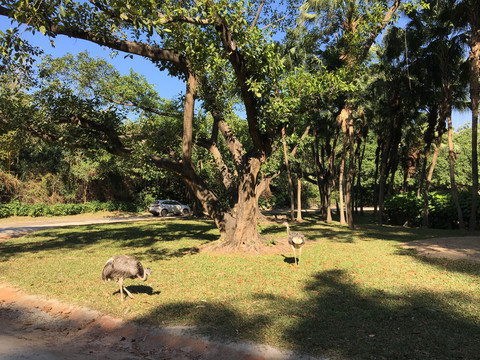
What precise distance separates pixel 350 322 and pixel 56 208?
29078 millimetres

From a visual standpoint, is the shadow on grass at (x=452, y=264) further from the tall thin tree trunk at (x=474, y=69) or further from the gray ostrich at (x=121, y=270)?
the tall thin tree trunk at (x=474, y=69)

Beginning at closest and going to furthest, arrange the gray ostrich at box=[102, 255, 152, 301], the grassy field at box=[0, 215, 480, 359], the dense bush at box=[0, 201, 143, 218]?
the grassy field at box=[0, 215, 480, 359]
the gray ostrich at box=[102, 255, 152, 301]
the dense bush at box=[0, 201, 143, 218]

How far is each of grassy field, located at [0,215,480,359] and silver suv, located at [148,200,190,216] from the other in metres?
20.8

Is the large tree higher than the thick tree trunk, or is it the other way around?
the large tree

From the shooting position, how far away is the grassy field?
4242mm

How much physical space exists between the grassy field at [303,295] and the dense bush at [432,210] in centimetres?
845

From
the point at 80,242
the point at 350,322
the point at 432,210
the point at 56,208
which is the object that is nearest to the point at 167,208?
the point at 56,208

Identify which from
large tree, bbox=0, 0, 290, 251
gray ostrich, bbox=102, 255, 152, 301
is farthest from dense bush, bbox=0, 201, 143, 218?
gray ostrich, bbox=102, 255, 152, 301

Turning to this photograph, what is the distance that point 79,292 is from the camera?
6.48 metres

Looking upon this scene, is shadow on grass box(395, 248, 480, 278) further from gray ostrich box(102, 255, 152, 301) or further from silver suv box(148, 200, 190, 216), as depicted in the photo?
silver suv box(148, 200, 190, 216)

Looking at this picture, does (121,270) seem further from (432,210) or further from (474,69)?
(432,210)

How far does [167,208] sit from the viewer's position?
32.4 metres

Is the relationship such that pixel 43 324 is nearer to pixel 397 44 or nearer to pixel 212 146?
pixel 212 146

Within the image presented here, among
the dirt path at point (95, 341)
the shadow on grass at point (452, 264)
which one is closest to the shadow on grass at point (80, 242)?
the dirt path at point (95, 341)
